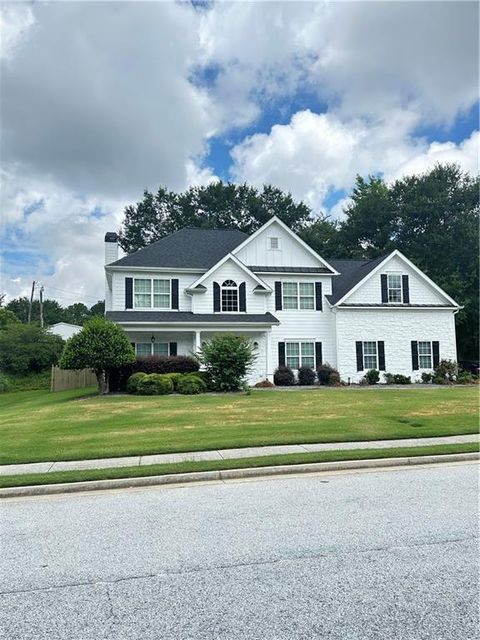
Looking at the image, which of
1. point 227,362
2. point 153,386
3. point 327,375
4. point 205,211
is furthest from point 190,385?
point 205,211

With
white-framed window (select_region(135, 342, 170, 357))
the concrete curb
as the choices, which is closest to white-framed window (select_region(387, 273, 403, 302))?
white-framed window (select_region(135, 342, 170, 357))

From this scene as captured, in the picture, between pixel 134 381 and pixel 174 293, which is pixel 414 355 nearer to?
pixel 174 293

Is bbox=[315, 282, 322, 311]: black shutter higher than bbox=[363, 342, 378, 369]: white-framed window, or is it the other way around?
bbox=[315, 282, 322, 311]: black shutter

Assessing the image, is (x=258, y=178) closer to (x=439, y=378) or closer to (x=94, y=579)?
(x=439, y=378)

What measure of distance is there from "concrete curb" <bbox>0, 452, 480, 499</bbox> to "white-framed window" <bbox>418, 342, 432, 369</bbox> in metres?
18.4

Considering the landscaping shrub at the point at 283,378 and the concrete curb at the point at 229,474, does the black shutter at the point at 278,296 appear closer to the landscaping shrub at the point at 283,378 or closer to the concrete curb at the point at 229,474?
the landscaping shrub at the point at 283,378

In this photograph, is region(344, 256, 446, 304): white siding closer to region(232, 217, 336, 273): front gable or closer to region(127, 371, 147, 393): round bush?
region(232, 217, 336, 273): front gable

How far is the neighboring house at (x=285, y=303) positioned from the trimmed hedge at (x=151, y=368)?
2696 mm

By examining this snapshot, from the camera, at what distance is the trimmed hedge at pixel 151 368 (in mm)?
20359

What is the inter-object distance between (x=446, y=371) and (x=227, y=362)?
43.9 feet

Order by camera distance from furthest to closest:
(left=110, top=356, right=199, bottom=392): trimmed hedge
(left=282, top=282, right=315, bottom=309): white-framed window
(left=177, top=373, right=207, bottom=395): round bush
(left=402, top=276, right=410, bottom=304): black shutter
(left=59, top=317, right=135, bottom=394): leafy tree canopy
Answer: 1. (left=402, top=276, right=410, bottom=304): black shutter
2. (left=282, top=282, right=315, bottom=309): white-framed window
3. (left=110, top=356, right=199, bottom=392): trimmed hedge
4. (left=177, top=373, right=207, bottom=395): round bush
5. (left=59, top=317, right=135, bottom=394): leafy tree canopy

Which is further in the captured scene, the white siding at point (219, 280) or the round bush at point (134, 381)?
the white siding at point (219, 280)

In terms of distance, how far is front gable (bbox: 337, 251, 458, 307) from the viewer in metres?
25.8

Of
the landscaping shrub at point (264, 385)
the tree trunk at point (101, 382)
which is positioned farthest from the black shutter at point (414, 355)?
the tree trunk at point (101, 382)
